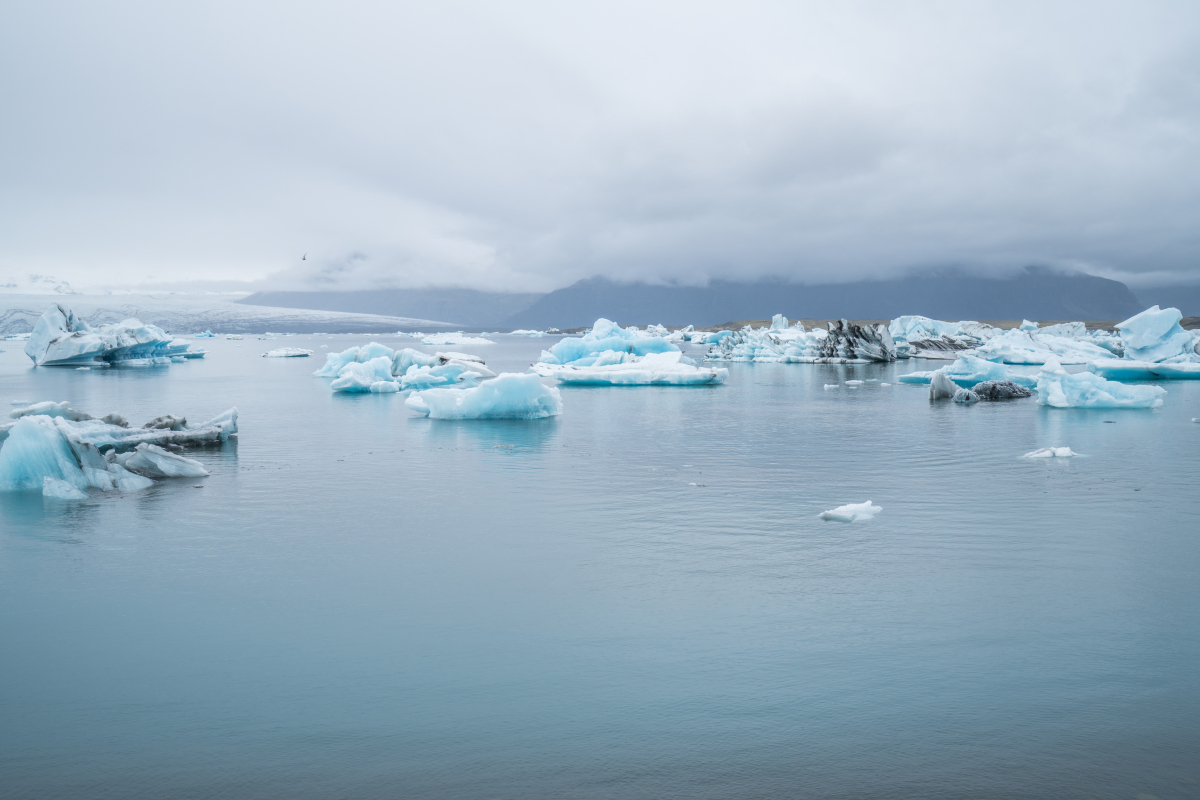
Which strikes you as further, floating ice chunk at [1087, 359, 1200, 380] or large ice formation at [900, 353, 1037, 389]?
floating ice chunk at [1087, 359, 1200, 380]

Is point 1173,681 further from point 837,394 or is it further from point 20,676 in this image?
point 837,394

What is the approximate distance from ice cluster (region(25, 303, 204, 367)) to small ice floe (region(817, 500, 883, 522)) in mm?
35189

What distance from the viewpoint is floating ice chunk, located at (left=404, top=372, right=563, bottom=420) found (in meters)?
15.9

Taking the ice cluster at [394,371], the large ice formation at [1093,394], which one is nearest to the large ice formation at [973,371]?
the large ice formation at [1093,394]

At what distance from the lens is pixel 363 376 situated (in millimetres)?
23297

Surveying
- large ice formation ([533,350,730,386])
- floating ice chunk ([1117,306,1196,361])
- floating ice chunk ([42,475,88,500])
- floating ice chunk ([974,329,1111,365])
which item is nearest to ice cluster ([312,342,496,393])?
large ice formation ([533,350,730,386])

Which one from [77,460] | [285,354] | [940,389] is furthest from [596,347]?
[77,460]

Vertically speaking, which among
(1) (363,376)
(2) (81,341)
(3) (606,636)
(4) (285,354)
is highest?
(2) (81,341)

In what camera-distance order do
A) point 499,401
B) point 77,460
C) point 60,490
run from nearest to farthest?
point 60,490 → point 77,460 → point 499,401

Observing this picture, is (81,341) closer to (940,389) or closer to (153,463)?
(153,463)

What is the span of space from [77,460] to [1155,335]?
3087cm

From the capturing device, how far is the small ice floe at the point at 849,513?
7719mm

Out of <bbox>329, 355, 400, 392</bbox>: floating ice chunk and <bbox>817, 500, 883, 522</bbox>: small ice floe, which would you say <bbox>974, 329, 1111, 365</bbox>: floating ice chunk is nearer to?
<bbox>329, 355, 400, 392</bbox>: floating ice chunk

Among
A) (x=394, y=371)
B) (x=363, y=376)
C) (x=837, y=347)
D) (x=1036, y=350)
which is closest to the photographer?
(x=363, y=376)
